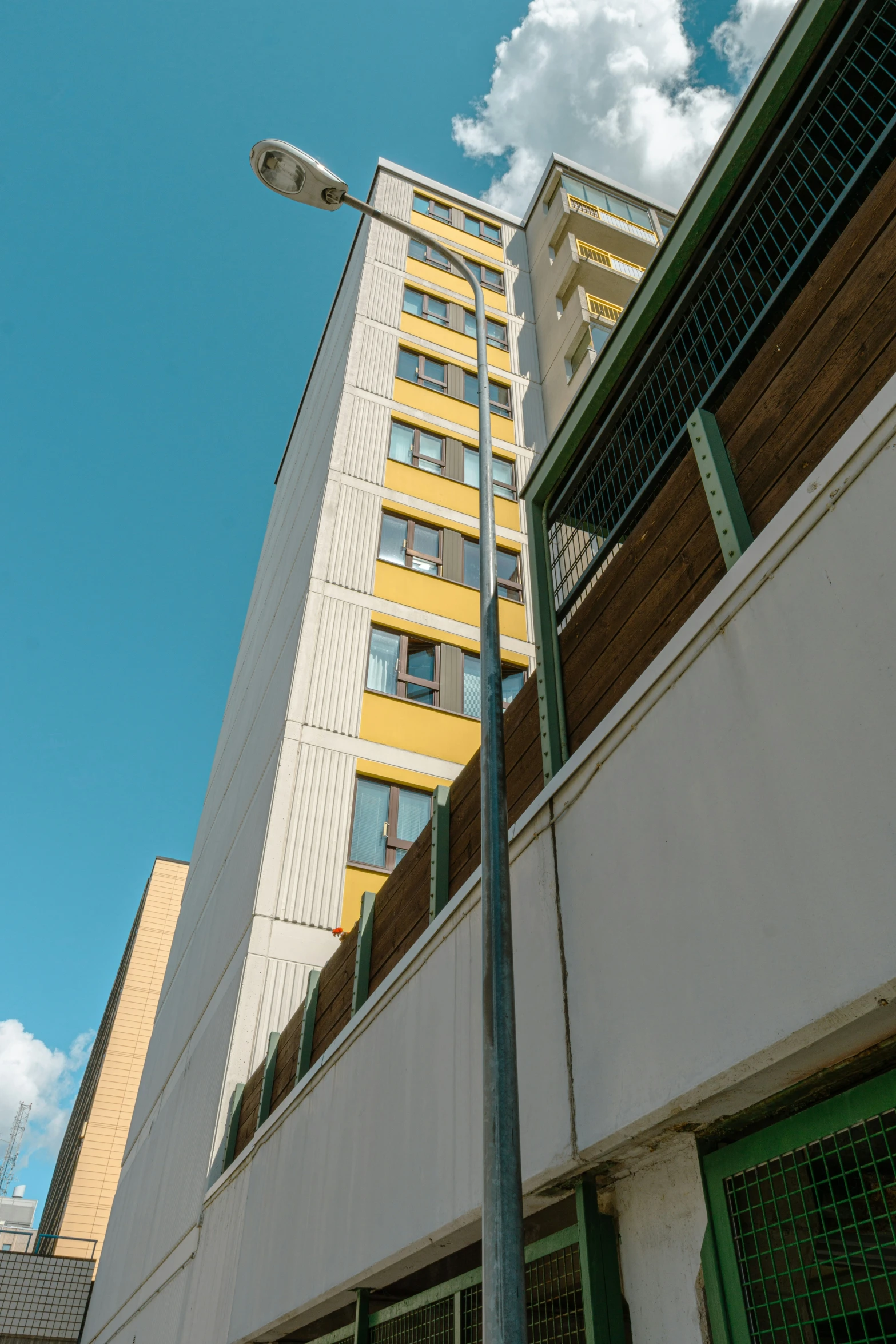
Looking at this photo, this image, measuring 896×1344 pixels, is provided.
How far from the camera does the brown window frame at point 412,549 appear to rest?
18.8 metres

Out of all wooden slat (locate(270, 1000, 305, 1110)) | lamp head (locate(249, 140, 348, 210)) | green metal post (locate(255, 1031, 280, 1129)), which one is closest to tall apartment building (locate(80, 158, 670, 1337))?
green metal post (locate(255, 1031, 280, 1129))

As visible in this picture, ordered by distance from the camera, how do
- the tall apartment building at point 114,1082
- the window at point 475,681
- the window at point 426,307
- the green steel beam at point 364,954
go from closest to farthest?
the green steel beam at point 364,954 → the window at point 475,681 → the window at point 426,307 → the tall apartment building at point 114,1082

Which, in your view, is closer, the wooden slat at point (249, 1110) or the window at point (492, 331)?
the wooden slat at point (249, 1110)

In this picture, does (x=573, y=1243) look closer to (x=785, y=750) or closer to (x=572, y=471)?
(x=785, y=750)

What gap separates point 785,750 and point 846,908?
639mm

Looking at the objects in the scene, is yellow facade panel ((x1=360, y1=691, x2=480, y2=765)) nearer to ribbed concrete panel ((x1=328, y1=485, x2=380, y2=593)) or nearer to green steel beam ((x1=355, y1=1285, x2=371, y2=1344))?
ribbed concrete panel ((x1=328, y1=485, x2=380, y2=593))

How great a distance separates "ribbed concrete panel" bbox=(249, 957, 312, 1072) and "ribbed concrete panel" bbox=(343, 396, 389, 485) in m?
10.7

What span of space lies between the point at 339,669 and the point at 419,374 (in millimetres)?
10419

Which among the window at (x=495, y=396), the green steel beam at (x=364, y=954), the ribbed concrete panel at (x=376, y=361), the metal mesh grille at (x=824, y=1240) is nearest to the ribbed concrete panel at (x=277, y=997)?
the green steel beam at (x=364, y=954)

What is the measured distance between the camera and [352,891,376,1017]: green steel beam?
25.6 feet

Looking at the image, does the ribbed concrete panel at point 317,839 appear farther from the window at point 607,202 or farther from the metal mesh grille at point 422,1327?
the window at point 607,202

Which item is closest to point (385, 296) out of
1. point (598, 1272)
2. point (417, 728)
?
point (417, 728)

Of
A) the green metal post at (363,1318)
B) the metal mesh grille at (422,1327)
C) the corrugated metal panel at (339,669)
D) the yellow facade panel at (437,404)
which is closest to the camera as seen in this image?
the metal mesh grille at (422,1327)

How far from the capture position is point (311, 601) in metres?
17.0
